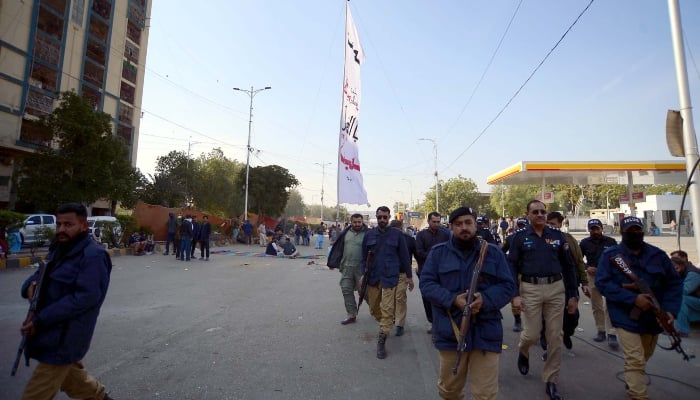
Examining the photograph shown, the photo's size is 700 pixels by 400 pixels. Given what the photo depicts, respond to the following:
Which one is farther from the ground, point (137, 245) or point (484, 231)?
point (484, 231)

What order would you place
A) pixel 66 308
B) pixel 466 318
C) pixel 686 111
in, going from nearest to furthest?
pixel 66 308
pixel 466 318
pixel 686 111

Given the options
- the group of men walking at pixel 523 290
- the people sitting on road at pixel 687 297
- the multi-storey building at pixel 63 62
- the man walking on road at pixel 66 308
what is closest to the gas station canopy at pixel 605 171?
the people sitting on road at pixel 687 297

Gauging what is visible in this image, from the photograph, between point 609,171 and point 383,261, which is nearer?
point 383,261

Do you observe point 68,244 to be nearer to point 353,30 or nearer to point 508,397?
point 508,397

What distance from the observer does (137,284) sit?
916 cm

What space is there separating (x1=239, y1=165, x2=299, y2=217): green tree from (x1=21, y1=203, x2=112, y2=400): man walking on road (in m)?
39.8

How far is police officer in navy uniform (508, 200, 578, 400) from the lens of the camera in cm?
404

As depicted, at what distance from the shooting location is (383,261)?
5355 mm

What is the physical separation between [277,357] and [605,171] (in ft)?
86.3

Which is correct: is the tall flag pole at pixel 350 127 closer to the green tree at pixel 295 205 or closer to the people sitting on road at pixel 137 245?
the people sitting on road at pixel 137 245

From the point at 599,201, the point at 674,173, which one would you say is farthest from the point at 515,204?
the point at 674,173

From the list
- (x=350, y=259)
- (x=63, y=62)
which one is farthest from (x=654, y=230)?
(x=63, y=62)

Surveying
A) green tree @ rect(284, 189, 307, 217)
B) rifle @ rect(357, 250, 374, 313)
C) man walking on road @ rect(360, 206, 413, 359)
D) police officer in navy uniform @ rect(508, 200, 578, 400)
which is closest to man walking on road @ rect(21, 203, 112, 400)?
man walking on road @ rect(360, 206, 413, 359)

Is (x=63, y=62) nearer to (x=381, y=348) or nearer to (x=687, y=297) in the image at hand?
(x=381, y=348)
